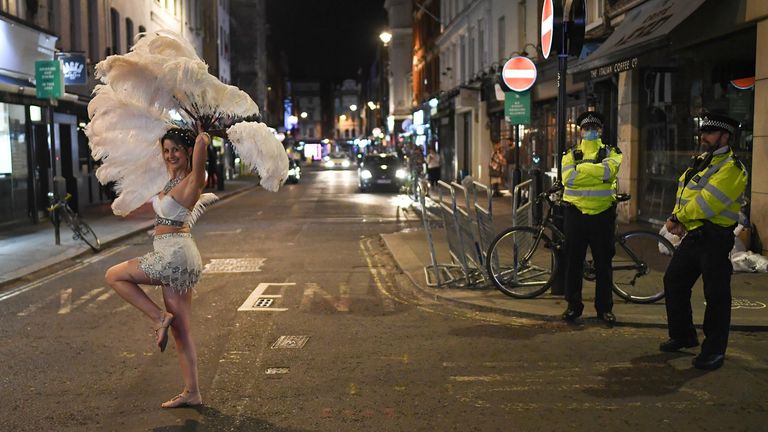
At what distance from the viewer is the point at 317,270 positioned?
432 inches

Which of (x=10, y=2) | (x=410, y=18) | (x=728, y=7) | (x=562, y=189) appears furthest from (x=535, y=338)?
(x=410, y=18)

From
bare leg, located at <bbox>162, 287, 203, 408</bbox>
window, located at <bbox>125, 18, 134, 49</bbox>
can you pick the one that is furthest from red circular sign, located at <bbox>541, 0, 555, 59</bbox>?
window, located at <bbox>125, 18, 134, 49</bbox>

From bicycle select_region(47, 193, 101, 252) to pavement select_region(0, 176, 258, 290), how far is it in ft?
0.52

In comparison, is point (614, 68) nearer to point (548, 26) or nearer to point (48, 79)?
point (548, 26)

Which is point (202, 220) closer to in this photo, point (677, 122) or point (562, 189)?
point (677, 122)

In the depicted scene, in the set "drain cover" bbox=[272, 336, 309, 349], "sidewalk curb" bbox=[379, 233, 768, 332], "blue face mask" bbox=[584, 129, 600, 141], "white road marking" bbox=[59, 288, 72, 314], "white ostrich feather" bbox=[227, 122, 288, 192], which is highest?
"blue face mask" bbox=[584, 129, 600, 141]

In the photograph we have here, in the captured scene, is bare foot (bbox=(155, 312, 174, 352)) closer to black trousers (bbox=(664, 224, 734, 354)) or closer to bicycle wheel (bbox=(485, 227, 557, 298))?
black trousers (bbox=(664, 224, 734, 354))

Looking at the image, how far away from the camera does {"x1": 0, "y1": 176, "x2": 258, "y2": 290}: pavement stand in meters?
11.4

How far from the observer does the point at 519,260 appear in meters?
8.55

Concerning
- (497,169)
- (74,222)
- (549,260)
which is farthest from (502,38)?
(549,260)

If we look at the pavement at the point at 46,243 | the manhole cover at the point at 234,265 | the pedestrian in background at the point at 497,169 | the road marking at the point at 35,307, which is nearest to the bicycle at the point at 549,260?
the manhole cover at the point at 234,265

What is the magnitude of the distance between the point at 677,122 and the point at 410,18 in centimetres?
4836

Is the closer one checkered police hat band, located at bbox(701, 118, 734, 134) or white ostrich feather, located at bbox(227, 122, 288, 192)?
white ostrich feather, located at bbox(227, 122, 288, 192)

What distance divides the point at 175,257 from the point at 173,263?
4cm
